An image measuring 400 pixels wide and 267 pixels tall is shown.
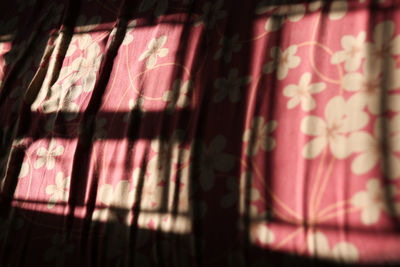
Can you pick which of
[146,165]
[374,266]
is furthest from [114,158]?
[374,266]

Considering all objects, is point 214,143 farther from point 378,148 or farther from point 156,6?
point 156,6

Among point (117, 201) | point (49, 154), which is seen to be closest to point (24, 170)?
point (49, 154)

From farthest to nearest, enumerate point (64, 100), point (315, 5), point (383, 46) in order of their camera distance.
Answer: point (64, 100) → point (315, 5) → point (383, 46)

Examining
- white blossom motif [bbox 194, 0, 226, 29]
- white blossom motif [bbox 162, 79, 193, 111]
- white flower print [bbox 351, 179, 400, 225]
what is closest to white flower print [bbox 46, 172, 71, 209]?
white blossom motif [bbox 162, 79, 193, 111]

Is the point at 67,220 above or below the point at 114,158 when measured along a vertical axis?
below

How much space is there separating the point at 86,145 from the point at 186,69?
→ 33 cm

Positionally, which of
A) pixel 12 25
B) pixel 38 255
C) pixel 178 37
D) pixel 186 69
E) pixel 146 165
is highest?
pixel 12 25

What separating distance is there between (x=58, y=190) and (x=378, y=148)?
0.73 m

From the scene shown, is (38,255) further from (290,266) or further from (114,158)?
(290,266)

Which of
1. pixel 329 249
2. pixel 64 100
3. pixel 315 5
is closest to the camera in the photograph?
pixel 329 249

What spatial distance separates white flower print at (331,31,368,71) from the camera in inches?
27.5

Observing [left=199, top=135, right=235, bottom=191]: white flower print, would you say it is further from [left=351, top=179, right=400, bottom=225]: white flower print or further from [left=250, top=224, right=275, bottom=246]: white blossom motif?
[left=351, top=179, right=400, bottom=225]: white flower print

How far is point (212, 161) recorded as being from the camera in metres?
0.73

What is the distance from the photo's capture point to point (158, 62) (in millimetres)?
927
